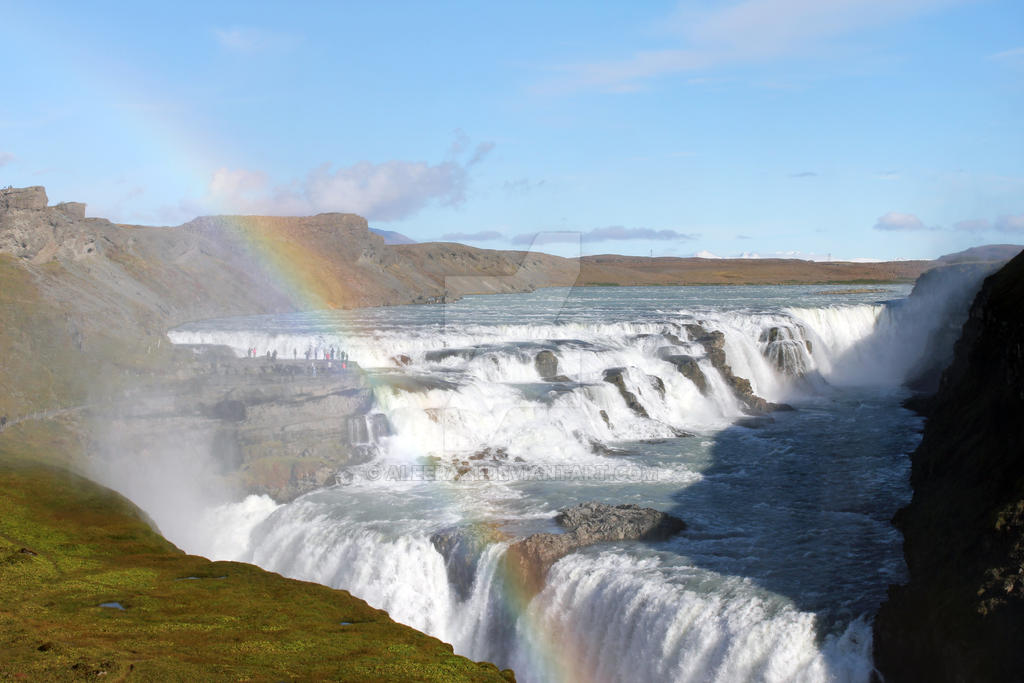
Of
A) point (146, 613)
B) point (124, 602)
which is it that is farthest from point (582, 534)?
point (124, 602)

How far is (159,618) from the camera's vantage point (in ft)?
40.8

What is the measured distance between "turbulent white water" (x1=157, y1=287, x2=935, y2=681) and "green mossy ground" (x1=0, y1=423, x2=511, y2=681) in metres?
3.67

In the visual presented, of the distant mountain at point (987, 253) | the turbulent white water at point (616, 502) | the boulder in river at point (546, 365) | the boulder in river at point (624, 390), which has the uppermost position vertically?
the distant mountain at point (987, 253)

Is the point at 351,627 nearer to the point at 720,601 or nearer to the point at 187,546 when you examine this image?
the point at 720,601

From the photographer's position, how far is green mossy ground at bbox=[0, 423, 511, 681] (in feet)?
33.8

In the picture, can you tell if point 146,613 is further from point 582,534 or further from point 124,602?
point 582,534

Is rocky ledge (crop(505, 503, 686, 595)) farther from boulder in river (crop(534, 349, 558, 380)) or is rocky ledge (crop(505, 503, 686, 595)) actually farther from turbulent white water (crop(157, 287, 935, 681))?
boulder in river (crop(534, 349, 558, 380))

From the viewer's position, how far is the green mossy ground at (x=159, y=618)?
1029 centimetres

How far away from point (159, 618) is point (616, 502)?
12.4 metres

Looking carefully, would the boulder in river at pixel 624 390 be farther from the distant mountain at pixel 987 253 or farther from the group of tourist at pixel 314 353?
the distant mountain at pixel 987 253

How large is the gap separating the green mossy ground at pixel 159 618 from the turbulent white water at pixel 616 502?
3.67 meters

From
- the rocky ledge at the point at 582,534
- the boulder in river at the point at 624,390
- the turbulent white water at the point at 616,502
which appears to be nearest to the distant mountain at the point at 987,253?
the turbulent white water at the point at 616,502

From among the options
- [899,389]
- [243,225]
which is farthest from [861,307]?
[243,225]

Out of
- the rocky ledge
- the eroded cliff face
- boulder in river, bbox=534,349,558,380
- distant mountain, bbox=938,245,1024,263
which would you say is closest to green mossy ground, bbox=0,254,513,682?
the rocky ledge
